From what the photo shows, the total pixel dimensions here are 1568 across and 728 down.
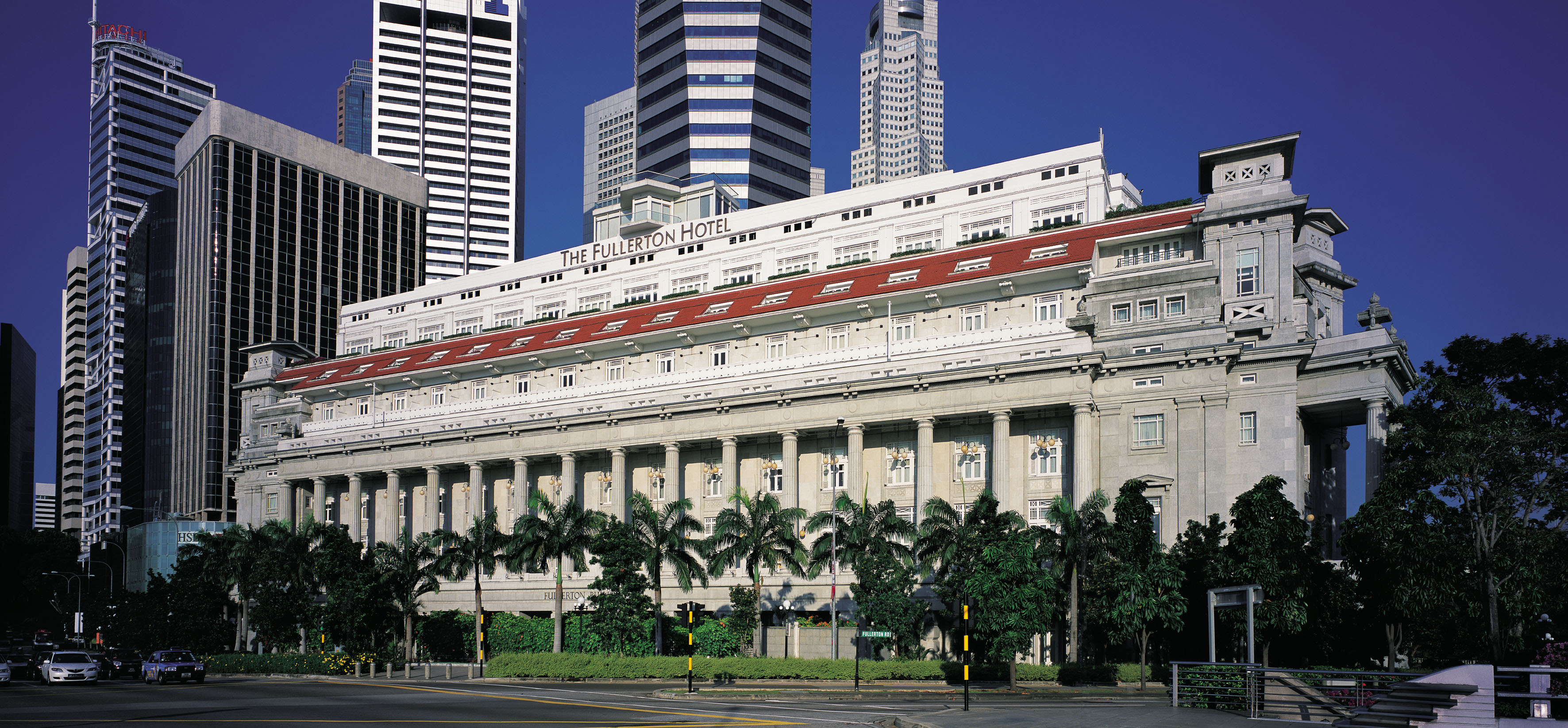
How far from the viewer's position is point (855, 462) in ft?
271

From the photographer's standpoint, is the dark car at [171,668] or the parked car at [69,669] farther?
the dark car at [171,668]

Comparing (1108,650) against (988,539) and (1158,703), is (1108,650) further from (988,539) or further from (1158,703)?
(1158,703)

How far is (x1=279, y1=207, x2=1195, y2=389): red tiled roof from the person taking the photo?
81688 mm

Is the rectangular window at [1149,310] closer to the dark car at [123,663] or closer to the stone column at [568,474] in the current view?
the stone column at [568,474]

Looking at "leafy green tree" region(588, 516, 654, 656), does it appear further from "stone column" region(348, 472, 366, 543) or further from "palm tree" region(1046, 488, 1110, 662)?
"stone column" region(348, 472, 366, 543)

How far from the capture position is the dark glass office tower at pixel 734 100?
18025 centimetres

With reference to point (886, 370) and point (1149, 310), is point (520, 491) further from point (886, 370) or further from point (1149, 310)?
point (1149, 310)

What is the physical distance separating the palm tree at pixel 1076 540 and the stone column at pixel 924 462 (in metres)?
15.2

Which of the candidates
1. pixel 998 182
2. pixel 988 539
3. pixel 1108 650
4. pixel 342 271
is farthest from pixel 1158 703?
pixel 342 271

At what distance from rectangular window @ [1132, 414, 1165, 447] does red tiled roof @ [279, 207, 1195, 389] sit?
36.3 ft

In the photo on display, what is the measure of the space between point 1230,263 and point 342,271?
523ft

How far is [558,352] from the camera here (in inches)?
4033

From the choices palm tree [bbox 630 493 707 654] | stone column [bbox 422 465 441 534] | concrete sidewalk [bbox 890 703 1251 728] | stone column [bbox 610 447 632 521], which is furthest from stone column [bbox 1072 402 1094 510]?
stone column [bbox 422 465 441 534]

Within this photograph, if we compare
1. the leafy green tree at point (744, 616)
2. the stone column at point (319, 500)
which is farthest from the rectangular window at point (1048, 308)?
the stone column at point (319, 500)
